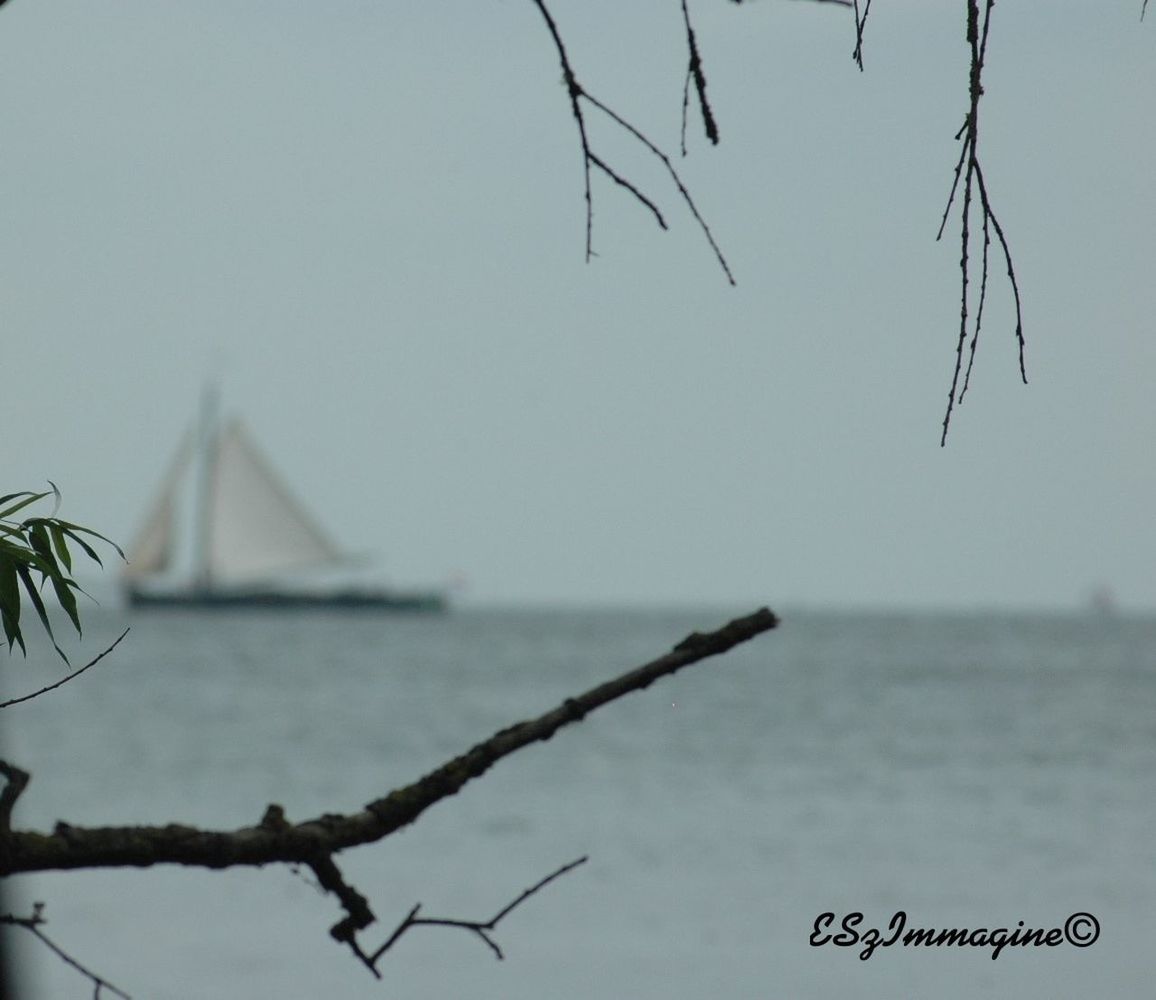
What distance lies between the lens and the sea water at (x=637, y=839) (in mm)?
7980

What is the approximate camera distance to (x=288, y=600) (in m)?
70.3

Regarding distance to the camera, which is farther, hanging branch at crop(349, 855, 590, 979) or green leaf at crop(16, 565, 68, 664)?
green leaf at crop(16, 565, 68, 664)

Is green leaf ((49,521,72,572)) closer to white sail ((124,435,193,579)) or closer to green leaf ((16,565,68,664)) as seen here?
green leaf ((16,565,68,664))

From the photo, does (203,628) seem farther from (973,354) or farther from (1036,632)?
(973,354)

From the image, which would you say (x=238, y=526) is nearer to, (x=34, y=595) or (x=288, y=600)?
(x=288, y=600)

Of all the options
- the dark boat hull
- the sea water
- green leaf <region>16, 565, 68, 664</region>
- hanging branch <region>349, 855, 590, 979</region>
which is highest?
green leaf <region>16, 565, 68, 664</region>

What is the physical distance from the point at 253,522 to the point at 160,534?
9.41ft

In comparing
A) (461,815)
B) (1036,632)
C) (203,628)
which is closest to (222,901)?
(461,815)

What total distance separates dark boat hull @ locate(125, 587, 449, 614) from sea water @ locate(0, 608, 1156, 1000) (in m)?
33.2

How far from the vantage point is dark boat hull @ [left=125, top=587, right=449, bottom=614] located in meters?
67.4

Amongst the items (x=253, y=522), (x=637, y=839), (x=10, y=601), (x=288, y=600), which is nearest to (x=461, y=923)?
(x=10, y=601)

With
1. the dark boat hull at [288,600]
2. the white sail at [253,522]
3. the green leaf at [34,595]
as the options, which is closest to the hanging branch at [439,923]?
the green leaf at [34,595]

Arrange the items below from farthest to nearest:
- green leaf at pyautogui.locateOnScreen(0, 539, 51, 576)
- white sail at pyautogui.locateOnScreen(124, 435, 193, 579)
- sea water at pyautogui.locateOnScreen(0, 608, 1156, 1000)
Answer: white sail at pyautogui.locateOnScreen(124, 435, 193, 579) → sea water at pyautogui.locateOnScreen(0, 608, 1156, 1000) → green leaf at pyautogui.locateOnScreen(0, 539, 51, 576)

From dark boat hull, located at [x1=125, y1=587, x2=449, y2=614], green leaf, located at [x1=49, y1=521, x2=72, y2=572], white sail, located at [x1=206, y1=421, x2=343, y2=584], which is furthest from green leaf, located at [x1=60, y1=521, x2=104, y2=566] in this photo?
dark boat hull, located at [x1=125, y1=587, x2=449, y2=614]
